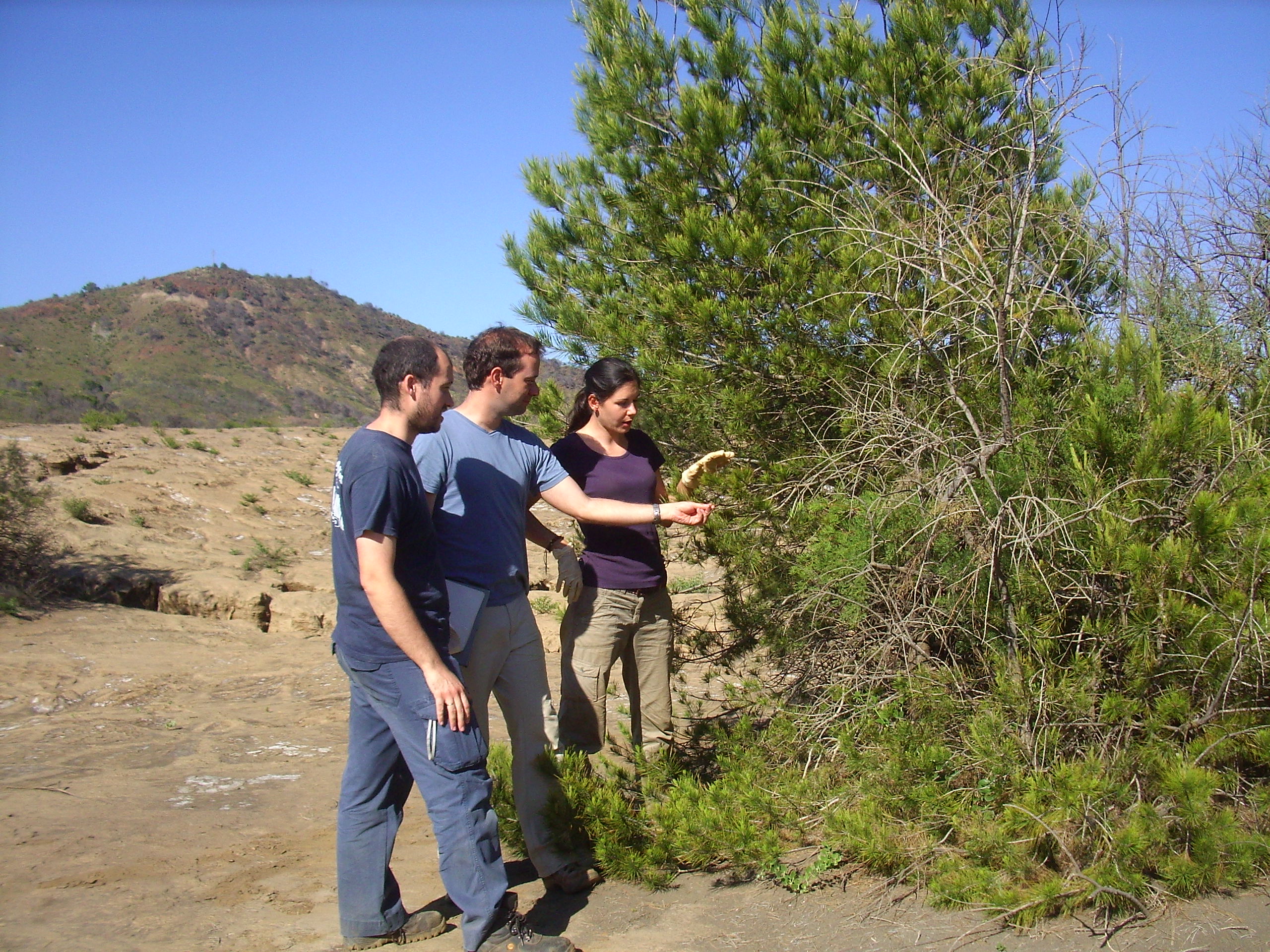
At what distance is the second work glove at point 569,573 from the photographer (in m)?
3.49

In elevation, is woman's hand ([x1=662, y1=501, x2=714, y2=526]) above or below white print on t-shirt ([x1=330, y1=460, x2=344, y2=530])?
below

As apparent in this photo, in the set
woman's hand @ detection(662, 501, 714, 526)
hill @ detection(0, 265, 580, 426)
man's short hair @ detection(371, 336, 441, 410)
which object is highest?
hill @ detection(0, 265, 580, 426)

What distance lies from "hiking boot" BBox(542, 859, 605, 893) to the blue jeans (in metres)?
0.50

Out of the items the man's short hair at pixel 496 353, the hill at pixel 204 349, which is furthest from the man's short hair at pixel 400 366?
the hill at pixel 204 349

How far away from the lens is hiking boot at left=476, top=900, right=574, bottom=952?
8.53ft

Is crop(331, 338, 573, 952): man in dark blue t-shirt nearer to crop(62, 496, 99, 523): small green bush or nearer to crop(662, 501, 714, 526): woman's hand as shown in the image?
crop(662, 501, 714, 526): woman's hand

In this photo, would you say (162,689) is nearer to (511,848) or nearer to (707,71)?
(511,848)

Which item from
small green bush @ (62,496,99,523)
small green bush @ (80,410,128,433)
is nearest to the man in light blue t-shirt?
small green bush @ (62,496,99,523)

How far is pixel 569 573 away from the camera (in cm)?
349

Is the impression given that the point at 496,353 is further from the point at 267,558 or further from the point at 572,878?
the point at 267,558

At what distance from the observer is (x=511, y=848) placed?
3.62 m

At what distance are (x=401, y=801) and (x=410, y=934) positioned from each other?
0.42 meters

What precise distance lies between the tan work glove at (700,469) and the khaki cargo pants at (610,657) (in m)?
0.42

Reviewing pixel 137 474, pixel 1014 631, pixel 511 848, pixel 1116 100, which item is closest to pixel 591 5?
pixel 1116 100
